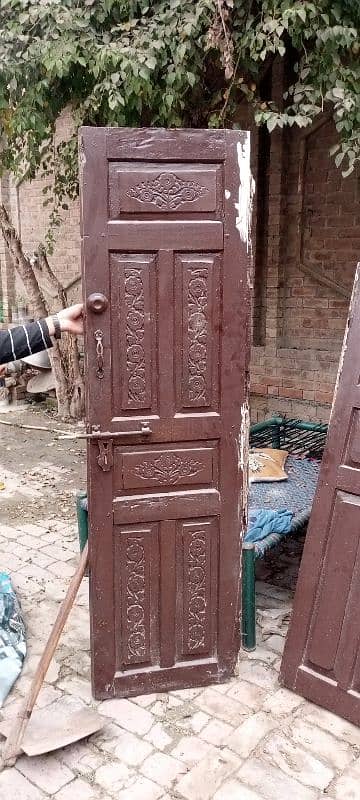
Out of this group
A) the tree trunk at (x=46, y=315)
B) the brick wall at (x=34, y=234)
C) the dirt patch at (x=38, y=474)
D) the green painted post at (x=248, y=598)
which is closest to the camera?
the green painted post at (x=248, y=598)

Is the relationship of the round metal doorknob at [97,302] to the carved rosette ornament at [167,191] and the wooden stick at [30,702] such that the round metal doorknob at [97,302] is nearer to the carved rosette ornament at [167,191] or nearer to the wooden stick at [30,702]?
the carved rosette ornament at [167,191]

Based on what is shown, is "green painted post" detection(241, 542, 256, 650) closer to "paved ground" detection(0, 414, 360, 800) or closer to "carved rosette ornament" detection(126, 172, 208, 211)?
"paved ground" detection(0, 414, 360, 800)

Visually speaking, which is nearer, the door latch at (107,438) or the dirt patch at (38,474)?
the door latch at (107,438)

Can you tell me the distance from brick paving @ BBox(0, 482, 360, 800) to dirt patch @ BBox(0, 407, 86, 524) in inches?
84.3

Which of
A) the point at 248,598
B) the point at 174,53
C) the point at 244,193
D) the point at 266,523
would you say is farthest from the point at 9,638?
the point at 174,53

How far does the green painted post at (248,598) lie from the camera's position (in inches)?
129

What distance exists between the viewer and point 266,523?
3848mm

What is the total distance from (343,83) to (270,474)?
114 inches

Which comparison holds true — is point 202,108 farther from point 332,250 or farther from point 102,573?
point 102,573

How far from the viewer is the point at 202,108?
5.82 m

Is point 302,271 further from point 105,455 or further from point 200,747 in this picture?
point 200,747

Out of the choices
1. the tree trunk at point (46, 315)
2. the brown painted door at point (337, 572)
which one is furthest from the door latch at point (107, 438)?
the tree trunk at point (46, 315)

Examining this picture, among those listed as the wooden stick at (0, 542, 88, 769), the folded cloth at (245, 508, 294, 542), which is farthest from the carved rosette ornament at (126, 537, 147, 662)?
the folded cloth at (245, 508, 294, 542)

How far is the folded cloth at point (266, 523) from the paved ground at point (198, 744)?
51 centimetres
